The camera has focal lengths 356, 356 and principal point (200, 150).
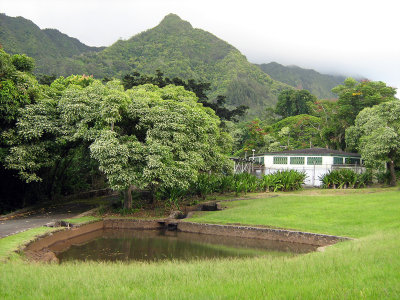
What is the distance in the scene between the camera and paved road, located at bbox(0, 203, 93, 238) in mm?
15391

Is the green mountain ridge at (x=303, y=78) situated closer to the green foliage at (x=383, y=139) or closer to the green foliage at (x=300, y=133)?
the green foliage at (x=300, y=133)

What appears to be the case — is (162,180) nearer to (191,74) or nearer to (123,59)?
(191,74)

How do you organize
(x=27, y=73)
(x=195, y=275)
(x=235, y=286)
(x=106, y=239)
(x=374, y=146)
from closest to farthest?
1. (x=235, y=286)
2. (x=195, y=275)
3. (x=106, y=239)
4. (x=27, y=73)
5. (x=374, y=146)

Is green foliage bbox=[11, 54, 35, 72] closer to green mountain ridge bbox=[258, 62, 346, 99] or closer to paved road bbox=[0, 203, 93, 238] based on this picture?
paved road bbox=[0, 203, 93, 238]

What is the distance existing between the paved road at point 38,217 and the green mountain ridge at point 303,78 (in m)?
132

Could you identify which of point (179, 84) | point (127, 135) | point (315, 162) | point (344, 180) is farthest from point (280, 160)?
point (127, 135)

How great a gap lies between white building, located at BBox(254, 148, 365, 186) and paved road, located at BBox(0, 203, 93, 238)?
21.6 metres

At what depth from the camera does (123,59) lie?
9331 cm

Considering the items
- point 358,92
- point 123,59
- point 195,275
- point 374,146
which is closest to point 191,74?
point 123,59

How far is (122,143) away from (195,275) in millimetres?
12744

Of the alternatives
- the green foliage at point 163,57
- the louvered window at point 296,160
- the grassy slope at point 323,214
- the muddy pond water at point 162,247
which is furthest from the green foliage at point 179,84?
the green foliage at point 163,57

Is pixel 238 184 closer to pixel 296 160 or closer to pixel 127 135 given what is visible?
pixel 127 135

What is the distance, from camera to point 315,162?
3788 centimetres

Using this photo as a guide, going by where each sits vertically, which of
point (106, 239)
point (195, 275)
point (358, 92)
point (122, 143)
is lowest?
point (106, 239)
